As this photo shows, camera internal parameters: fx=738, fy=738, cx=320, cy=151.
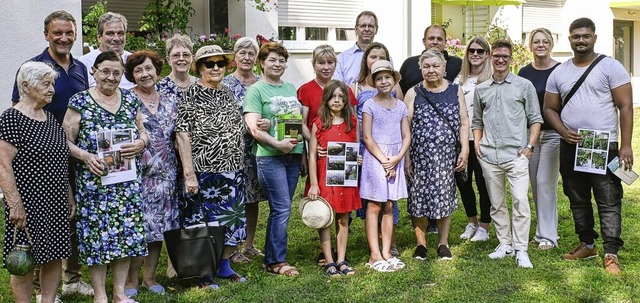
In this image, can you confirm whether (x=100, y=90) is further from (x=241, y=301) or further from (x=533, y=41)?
(x=533, y=41)

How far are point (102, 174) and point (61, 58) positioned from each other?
1072 millimetres

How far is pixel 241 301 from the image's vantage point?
5.61m

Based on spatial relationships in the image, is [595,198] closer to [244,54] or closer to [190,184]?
[244,54]

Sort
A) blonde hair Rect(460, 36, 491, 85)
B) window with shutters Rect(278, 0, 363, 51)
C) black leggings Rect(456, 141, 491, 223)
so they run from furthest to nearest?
window with shutters Rect(278, 0, 363, 51) → black leggings Rect(456, 141, 491, 223) → blonde hair Rect(460, 36, 491, 85)

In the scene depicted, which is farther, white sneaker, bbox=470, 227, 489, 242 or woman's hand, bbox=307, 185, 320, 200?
white sneaker, bbox=470, 227, 489, 242

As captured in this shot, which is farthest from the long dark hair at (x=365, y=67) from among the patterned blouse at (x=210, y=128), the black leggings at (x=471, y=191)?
the patterned blouse at (x=210, y=128)

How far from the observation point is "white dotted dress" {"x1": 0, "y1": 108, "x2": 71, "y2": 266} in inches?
187

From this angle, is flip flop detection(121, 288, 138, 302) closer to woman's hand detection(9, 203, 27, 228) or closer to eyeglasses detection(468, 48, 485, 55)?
woman's hand detection(9, 203, 27, 228)

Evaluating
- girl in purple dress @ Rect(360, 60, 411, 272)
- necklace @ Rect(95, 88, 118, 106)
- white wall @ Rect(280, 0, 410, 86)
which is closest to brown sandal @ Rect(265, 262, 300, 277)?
girl in purple dress @ Rect(360, 60, 411, 272)

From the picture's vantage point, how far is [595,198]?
6.45 m

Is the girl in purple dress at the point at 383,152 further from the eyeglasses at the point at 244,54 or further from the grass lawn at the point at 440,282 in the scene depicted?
the eyeglasses at the point at 244,54

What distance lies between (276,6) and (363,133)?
24.4 feet

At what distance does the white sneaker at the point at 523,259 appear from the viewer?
6446 millimetres

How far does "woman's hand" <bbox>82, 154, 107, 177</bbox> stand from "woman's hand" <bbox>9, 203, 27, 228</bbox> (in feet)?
1.72
